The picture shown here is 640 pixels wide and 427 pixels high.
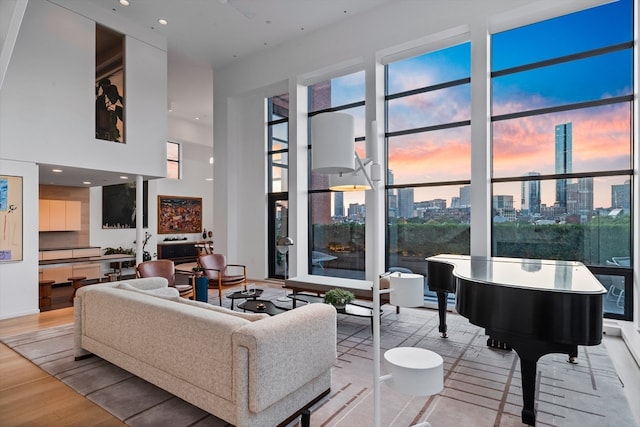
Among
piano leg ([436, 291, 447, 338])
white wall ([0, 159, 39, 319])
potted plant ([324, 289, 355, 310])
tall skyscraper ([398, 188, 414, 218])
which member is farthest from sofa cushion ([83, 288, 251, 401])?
tall skyscraper ([398, 188, 414, 218])

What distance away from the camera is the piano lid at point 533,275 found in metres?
2.42

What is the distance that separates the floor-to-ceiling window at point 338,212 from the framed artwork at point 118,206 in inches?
233

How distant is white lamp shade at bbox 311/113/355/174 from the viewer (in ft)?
5.80

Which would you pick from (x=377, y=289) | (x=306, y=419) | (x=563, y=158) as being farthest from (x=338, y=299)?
(x=563, y=158)

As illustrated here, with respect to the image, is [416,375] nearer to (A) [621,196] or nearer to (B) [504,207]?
(B) [504,207]

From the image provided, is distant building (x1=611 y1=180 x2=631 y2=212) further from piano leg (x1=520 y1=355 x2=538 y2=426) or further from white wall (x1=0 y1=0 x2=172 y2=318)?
white wall (x1=0 y1=0 x2=172 y2=318)

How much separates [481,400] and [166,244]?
1097 cm

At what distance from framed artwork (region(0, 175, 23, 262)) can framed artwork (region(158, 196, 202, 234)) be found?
6456 millimetres

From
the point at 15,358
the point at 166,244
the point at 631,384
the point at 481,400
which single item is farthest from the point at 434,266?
the point at 166,244

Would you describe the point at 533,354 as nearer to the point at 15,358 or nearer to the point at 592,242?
the point at 592,242

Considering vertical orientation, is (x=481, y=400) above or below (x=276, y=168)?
below

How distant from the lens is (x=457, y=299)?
296 centimetres

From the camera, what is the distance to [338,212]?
7559mm

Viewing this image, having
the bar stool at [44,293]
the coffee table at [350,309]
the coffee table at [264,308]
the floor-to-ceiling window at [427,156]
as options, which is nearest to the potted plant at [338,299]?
the coffee table at [350,309]
